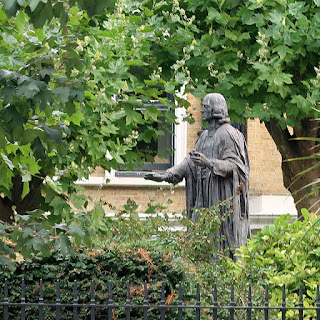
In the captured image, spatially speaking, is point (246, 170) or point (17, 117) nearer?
point (17, 117)

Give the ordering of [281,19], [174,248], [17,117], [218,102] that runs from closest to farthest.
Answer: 1. [17,117]
2. [174,248]
3. [218,102]
4. [281,19]

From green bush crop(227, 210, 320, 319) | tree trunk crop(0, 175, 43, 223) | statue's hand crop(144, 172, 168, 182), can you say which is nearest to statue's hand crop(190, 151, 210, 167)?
statue's hand crop(144, 172, 168, 182)

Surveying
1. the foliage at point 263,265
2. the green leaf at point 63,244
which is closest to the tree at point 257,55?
the foliage at point 263,265

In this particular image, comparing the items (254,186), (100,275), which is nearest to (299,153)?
(254,186)

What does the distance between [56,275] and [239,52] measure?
25.6ft

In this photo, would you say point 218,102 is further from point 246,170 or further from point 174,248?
point 174,248

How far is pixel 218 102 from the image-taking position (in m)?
10.5

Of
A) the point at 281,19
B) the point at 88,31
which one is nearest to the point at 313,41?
the point at 281,19

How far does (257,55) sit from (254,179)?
23.7 ft

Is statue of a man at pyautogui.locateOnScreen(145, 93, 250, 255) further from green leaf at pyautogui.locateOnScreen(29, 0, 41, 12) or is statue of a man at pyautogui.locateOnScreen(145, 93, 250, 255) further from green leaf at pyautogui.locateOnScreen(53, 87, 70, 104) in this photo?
green leaf at pyautogui.locateOnScreen(29, 0, 41, 12)

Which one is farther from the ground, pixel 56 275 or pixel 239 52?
pixel 239 52

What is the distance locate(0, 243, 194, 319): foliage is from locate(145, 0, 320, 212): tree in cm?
672

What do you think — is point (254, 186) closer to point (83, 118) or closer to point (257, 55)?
point (257, 55)

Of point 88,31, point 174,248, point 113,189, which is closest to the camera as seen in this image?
point 174,248
